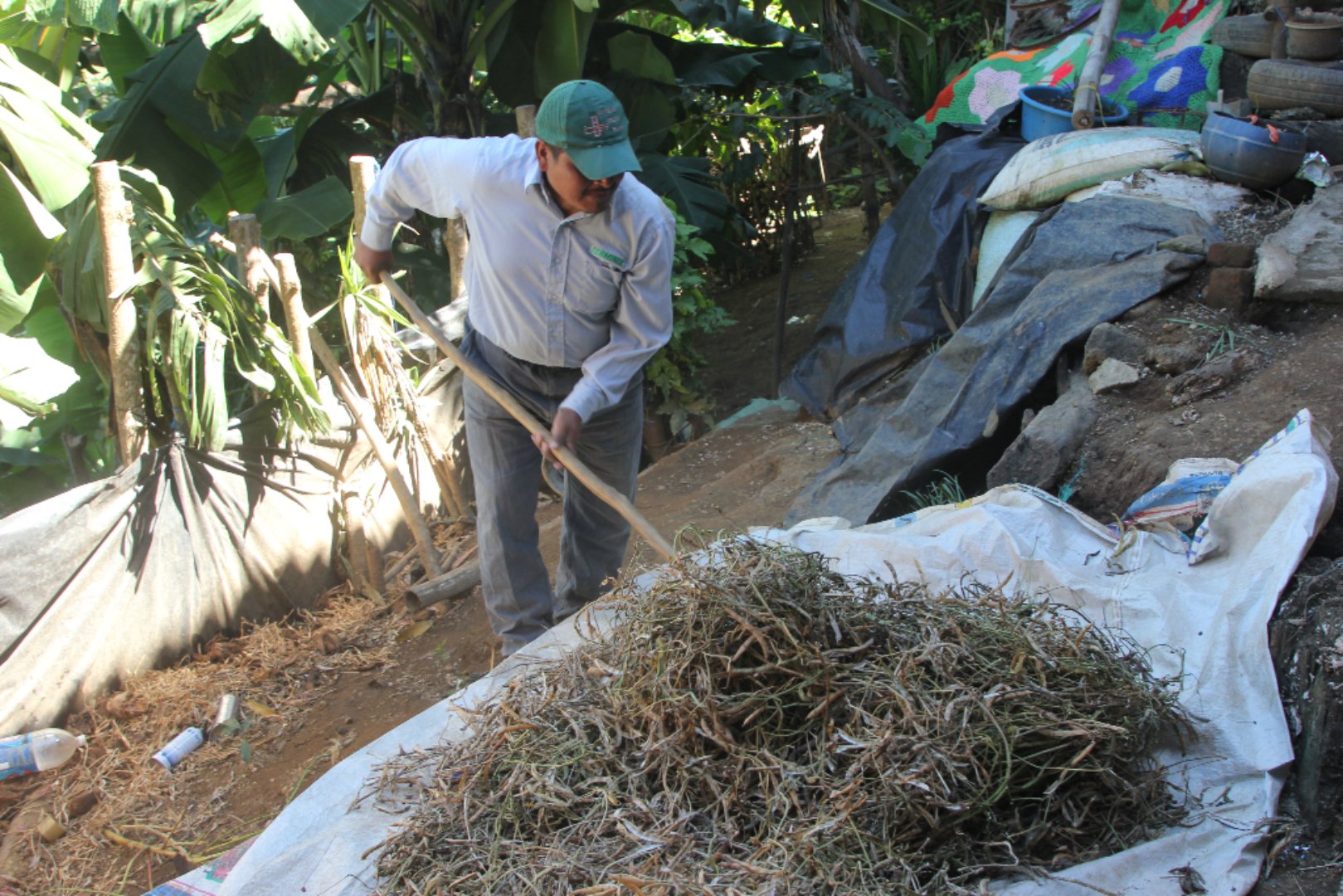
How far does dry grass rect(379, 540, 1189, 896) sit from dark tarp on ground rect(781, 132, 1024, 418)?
3021 mm

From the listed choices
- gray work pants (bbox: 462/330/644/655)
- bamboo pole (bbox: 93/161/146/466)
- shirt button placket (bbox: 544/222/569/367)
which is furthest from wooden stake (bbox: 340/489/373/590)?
shirt button placket (bbox: 544/222/569/367)

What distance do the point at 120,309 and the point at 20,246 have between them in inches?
30.7

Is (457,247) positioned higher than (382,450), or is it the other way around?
(457,247)

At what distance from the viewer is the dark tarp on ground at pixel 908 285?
5125 mm

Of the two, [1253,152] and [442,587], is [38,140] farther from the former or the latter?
[1253,152]

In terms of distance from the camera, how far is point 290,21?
4266mm

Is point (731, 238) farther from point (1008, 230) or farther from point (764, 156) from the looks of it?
point (1008, 230)

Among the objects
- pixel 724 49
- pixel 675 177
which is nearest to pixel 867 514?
pixel 675 177

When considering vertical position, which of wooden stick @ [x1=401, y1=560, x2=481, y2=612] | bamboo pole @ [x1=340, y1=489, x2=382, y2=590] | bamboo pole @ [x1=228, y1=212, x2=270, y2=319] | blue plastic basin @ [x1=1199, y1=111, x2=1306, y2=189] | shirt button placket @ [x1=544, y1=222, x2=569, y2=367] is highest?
bamboo pole @ [x1=228, y1=212, x2=270, y2=319]

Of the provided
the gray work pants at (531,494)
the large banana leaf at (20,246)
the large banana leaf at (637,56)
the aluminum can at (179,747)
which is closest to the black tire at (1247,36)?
the large banana leaf at (637,56)

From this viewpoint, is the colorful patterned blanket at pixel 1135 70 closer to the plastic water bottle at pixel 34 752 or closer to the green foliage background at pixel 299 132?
the green foliage background at pixel 299 132

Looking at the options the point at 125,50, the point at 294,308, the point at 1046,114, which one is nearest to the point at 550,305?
the point at 294,308

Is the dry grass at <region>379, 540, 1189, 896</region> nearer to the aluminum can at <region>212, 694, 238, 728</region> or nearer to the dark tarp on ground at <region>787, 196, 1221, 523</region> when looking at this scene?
the dark tarp on ground at <region>787, 196, 1221, 523</region>

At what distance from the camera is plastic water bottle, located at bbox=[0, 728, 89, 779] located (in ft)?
11.1
